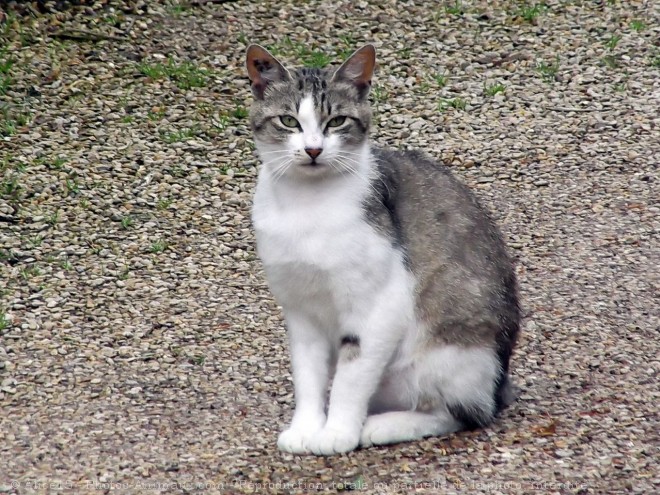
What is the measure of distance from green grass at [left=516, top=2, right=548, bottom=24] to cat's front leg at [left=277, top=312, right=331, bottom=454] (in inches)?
216

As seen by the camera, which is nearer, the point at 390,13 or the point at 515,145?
the point at 515,145

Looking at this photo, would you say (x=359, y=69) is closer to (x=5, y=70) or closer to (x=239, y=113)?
(x=239, y=113)

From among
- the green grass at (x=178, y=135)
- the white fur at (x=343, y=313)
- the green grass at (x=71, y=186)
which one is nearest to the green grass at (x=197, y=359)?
the white fur at (x=343, y=313)

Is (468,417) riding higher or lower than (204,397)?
higher

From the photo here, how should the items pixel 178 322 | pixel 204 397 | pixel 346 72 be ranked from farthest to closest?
pixel 178 322
pixel 204 397
pixel 346 72

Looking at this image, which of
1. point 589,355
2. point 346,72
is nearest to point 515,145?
point 589,355

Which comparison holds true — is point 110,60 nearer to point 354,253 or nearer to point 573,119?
point 573,119

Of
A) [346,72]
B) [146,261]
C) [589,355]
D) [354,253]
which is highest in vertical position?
[346,72]

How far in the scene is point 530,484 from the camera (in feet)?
13.3

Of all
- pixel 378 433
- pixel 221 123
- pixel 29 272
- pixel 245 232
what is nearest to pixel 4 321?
pixel 29 272

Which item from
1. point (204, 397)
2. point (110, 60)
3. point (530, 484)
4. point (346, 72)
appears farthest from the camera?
point (110, 60)

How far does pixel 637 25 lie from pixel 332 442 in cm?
596

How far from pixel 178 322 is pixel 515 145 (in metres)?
3.12

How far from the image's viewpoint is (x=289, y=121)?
4.35m
